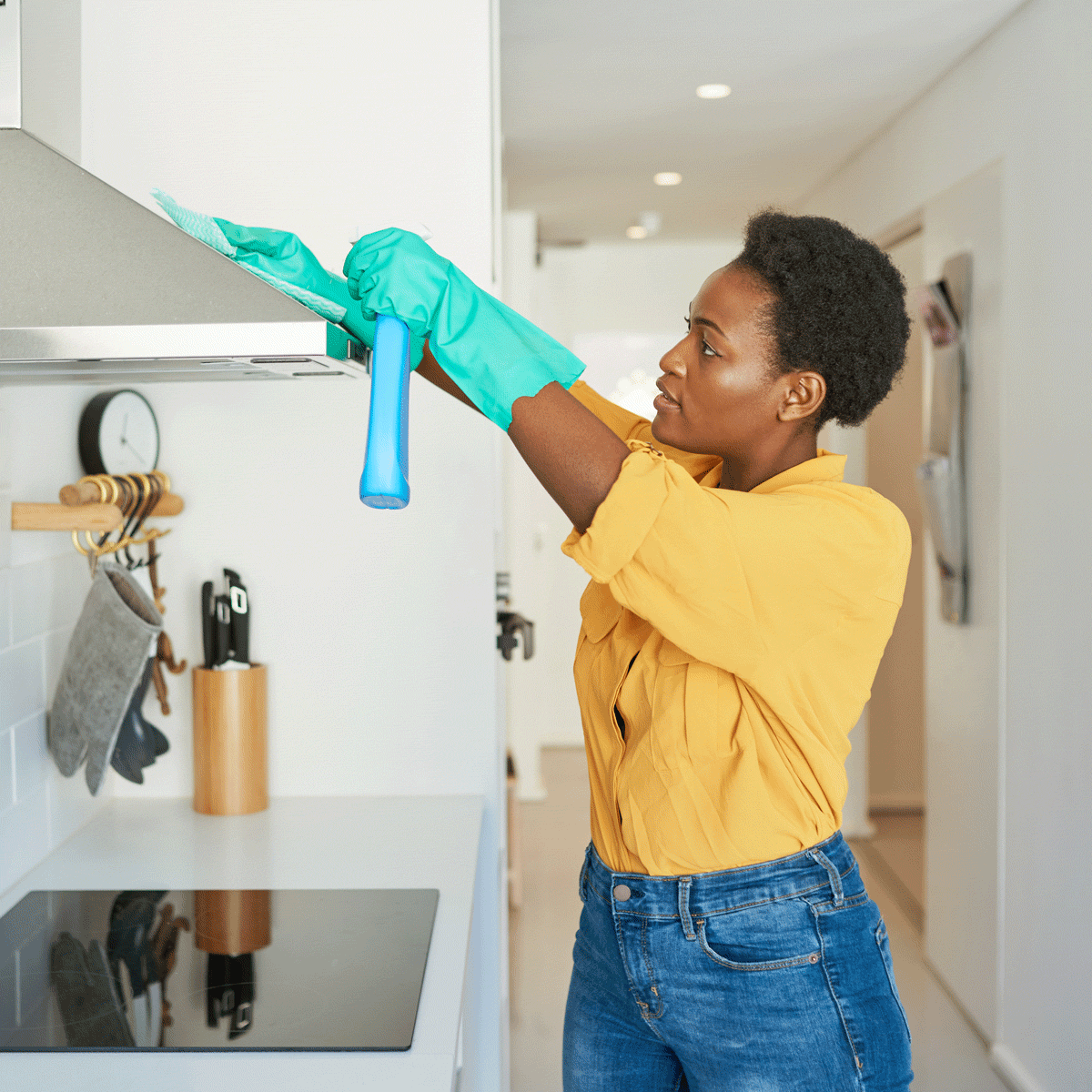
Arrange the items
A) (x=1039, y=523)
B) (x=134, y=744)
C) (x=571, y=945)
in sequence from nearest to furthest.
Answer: (x=134, y=744), (x=1039, y=523), (x=571, y=945)

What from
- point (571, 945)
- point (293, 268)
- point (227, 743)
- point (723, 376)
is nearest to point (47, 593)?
point (227, 743)

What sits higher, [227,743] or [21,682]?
[21,682]

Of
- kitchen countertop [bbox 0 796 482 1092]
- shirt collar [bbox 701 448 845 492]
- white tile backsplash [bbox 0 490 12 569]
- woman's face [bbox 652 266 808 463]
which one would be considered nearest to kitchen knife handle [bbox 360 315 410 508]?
woman's face [bbox 652 266 808 463]

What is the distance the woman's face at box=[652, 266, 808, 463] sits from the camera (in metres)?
0.96

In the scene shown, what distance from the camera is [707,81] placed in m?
2.62

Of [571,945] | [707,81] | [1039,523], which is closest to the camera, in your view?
[1039,523]

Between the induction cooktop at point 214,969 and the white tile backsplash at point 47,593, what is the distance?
13.7 inches

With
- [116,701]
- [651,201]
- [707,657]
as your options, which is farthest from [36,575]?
[651,201]

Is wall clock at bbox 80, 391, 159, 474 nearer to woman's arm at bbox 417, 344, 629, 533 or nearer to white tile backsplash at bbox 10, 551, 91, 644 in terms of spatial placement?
white tile backsplash at bbox 10, 551, 91, 644

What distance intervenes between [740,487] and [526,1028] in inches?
71.1

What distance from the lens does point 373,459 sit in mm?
782

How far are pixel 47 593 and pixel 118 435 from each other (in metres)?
0.23

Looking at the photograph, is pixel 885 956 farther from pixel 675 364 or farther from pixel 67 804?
pixel 67 804

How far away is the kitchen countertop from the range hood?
57 cm
